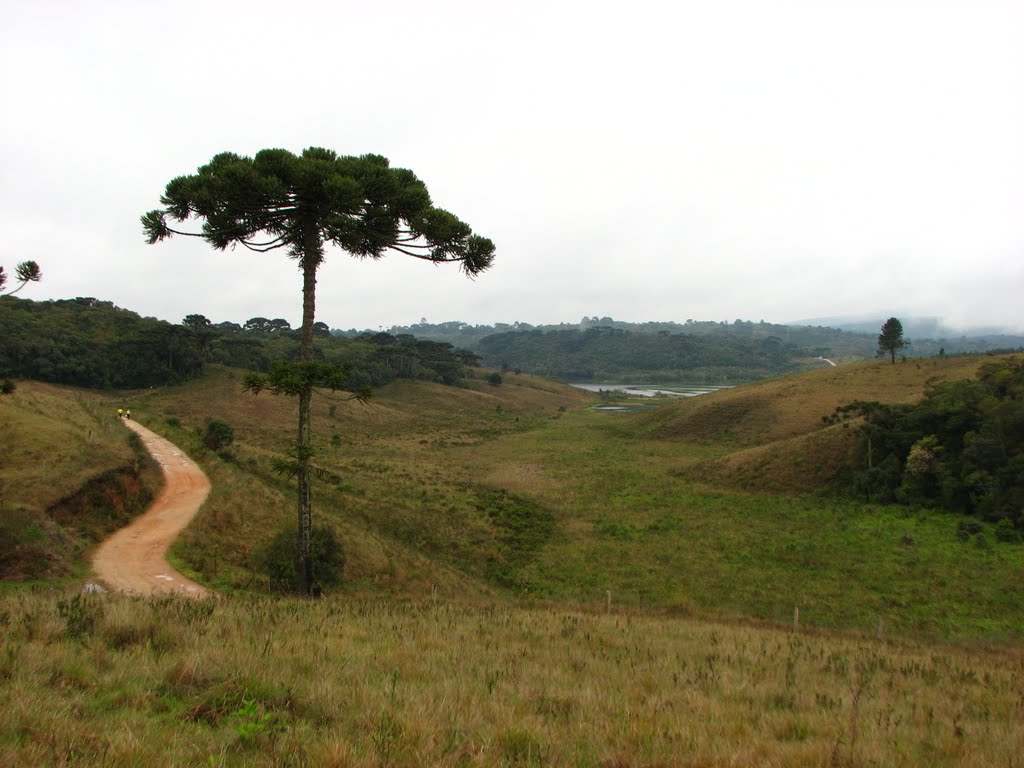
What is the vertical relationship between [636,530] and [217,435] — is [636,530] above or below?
below

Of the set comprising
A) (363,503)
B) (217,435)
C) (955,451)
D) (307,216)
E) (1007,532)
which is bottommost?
(363,503)

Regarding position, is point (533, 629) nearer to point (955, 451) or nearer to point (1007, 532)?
point (1007, 532)

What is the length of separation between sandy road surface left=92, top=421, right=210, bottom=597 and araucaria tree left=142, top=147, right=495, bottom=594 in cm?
356

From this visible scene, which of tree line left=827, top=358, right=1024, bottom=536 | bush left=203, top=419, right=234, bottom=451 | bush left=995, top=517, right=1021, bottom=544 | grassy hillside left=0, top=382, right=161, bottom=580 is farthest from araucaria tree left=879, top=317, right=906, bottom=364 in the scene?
grassy hillside left=0, top=382, right=161, bottom=580

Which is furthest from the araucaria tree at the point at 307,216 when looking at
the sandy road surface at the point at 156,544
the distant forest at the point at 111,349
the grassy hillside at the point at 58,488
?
the distant forest at the point at 111,349

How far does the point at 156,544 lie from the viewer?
15.7 m

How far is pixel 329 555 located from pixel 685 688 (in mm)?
10995

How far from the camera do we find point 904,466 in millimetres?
29578

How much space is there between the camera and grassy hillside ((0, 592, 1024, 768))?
386 centimetres

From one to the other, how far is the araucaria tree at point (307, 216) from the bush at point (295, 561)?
0.74 metres

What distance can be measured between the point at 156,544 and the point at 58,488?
3.87 meters

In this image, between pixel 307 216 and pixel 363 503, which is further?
pixel 363 503

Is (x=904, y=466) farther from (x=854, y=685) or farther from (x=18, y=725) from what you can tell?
(x=18, y=725)

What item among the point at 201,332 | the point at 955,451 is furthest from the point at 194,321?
the point at 955,451
